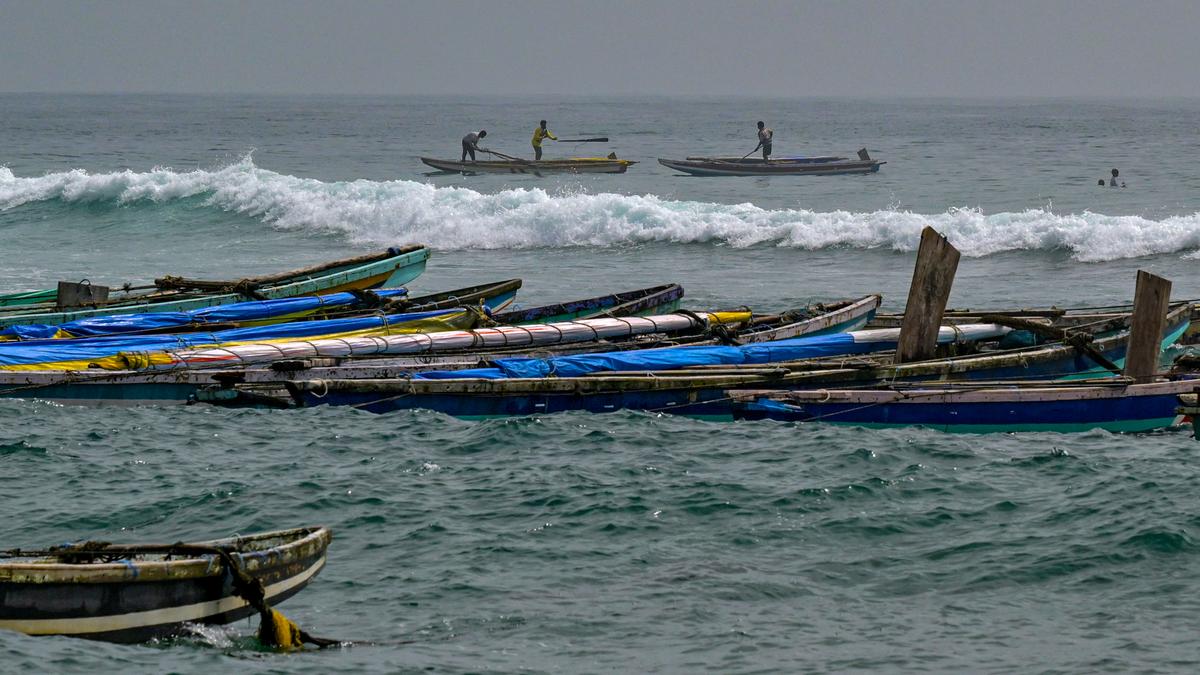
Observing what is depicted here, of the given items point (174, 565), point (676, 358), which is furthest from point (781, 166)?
point (174, 565)

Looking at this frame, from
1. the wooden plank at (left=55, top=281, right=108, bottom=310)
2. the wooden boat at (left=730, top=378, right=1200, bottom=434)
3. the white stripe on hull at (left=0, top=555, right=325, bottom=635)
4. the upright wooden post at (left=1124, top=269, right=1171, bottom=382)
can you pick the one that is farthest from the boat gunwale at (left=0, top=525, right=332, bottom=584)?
the wooden plank at (left=55, top=281, right=108, bottom=310)

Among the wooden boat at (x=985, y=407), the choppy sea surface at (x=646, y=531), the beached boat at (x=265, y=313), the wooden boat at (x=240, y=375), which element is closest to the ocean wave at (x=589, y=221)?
the choppy sea surface at (x=646, y=531)

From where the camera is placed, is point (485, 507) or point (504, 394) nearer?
point (485, 507)

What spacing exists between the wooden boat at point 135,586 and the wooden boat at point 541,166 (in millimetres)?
54104

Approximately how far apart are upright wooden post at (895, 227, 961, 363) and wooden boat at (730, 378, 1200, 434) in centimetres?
201

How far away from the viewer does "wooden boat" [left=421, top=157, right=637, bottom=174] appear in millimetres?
65500

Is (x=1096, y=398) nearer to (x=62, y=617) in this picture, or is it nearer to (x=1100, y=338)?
(x=1100, y=338)

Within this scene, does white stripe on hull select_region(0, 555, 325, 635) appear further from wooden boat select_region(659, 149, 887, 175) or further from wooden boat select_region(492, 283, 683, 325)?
wooden boat select_region(659, 149, 887, 175)

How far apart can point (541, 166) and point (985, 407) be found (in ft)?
158

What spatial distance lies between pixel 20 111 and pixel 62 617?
562 feet

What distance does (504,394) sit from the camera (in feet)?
62.6

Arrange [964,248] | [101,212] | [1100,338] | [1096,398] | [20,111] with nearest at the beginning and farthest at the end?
[1096,398], [1100,338], [964,248], [101,212], [20,111]

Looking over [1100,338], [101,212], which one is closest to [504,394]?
[1100,338]

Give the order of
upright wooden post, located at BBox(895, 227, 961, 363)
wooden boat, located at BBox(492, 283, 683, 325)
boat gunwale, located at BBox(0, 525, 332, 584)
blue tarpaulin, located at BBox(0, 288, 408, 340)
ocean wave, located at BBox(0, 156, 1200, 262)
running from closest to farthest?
boat gunwale, located at BBox(0, 525, 332, 584) → upright wooden post, located at BBox(895, 227, 961, 363) → blue tarpaulin, located at BBox(0, 288, 408, 340) → wooden boat, located at BBox(492, 283, 683, 325) → ocean wave, located at BBox(0, 156, 1200, 262)
